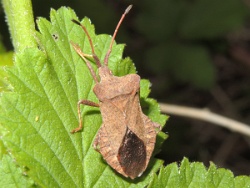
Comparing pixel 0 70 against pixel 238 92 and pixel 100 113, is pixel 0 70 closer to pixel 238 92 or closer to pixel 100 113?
pixel 100 113

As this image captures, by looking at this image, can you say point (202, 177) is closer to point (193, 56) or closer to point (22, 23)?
point (22, 23)

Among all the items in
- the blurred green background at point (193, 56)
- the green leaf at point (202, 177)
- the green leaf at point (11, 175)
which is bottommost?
the blurred green background at point (193, 56)

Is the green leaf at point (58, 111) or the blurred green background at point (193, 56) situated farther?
the blurred green background at point (193, 56)

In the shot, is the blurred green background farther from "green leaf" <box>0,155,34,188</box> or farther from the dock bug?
"green leaf" <box>0,155,34,188</box>

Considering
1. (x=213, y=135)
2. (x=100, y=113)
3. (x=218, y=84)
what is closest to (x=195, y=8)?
(x=218, y=84)

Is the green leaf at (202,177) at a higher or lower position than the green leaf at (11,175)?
lower

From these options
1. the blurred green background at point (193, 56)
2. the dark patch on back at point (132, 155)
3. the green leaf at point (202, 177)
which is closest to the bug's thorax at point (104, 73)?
the dark patch on back at point (132, 155)

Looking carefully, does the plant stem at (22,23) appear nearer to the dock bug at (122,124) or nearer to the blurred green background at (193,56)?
the dock bug at (122,124)

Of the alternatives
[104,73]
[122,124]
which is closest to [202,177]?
[122,124]
